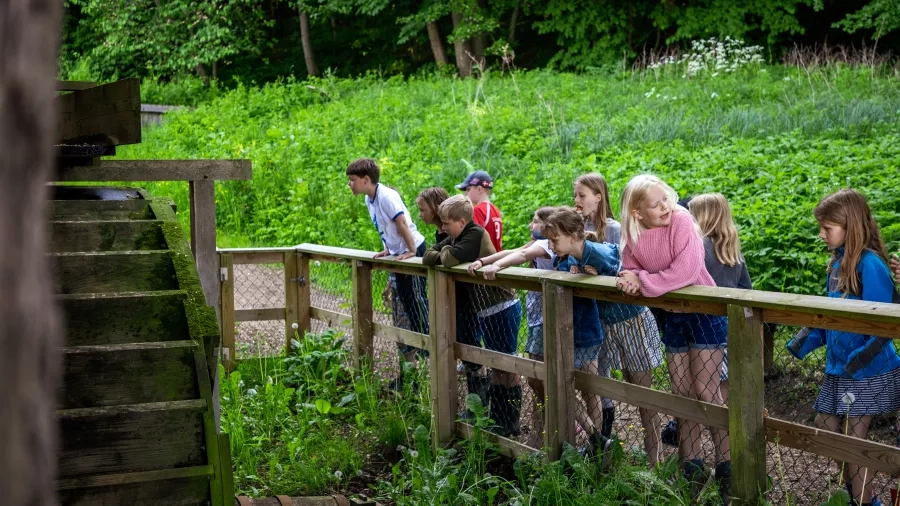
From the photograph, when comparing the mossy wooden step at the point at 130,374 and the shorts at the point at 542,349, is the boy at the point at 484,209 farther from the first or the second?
the mossy wooden step at the point at 130,374

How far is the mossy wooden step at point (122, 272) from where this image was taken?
5215mm

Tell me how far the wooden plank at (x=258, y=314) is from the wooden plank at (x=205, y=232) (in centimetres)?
246

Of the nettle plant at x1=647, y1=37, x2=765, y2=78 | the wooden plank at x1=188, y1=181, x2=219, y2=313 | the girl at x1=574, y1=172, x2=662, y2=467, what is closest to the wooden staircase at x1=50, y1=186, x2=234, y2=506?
the wooden plank at x1=188, y1=181, x2=219, y2=313

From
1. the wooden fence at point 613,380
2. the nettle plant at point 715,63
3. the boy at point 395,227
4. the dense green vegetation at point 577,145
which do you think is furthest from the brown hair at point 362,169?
the nettle plant at point 715,63

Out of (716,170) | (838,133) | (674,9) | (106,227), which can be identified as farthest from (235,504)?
(674,9)

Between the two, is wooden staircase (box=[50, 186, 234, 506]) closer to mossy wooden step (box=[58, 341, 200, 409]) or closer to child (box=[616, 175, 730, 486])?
mossy wooden step (box=[58, 341, 200, 409])

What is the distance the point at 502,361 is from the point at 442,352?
75cm

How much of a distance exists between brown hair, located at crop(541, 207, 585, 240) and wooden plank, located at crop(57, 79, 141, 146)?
2.11 m

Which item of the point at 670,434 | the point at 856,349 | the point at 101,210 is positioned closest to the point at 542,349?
the point at 670,434

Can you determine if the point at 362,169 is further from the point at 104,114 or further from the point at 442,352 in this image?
the point at 104,114

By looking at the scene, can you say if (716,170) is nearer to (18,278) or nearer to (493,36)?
(18,278)

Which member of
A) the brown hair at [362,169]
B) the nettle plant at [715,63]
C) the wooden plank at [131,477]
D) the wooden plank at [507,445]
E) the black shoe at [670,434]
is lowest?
the wooden plank at [507,445]

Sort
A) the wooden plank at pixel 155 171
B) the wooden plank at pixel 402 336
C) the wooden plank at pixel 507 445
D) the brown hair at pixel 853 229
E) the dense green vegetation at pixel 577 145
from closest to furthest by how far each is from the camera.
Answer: the brown hair at pixel 853 229, the wooden plank at pixel 507 445, the wooden plank at pixel 155 171, the wooden plank at pixel 402 336, the dense green vegetation at pixel 577 145

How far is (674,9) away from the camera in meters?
25.1
